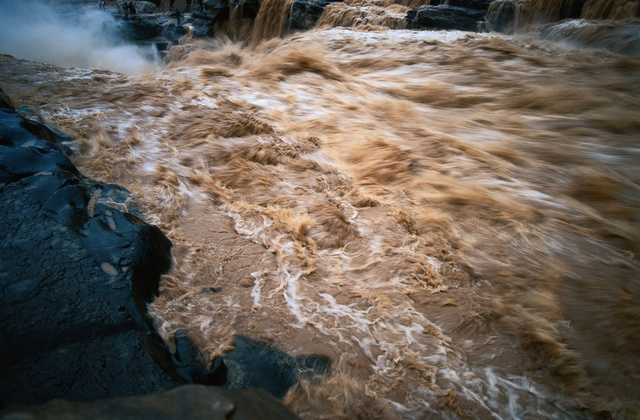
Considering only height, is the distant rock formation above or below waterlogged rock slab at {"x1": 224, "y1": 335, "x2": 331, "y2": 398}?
above

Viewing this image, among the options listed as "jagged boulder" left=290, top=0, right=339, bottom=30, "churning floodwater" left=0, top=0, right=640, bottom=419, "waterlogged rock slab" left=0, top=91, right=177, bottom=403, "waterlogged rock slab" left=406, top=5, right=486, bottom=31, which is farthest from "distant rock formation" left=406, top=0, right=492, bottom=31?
"waterlogged rock slab" left=0, top=91, right=177, bottom=403

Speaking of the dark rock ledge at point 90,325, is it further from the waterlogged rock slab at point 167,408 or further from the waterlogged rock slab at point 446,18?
the waterlogged rock slab at point 446,18

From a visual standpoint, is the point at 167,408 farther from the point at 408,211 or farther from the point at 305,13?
the point at 305,13

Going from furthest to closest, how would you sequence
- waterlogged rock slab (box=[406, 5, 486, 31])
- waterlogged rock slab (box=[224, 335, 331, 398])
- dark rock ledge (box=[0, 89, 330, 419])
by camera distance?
waterlogged rock slab (box=[406, 5, 486, 31]) < waterlogged rock slab (box=[224, 335, 331, 398]) < dark rock ledge (box=[0, 89, 330, 419])

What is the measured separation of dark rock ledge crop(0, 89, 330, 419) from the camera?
1.31 meters

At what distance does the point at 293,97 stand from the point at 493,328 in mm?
4357

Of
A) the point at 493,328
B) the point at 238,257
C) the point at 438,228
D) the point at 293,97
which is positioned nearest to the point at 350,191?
the point at 438,228

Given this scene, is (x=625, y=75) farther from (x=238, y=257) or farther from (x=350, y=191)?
(x=238, y=257)

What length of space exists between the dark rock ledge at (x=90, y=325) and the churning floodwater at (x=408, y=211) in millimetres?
160

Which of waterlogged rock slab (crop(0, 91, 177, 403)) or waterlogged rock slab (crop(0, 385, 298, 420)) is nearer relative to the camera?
waterlogged rock slab (crop(0, 385, 298, 420))

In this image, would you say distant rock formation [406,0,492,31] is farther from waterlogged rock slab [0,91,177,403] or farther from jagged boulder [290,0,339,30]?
waterlogged rock slab [0,91,177,403]

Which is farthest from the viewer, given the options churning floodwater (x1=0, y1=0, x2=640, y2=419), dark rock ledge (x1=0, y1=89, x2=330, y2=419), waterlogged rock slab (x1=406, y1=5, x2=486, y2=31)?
waterlogged rock slab (x1=406, y1=5, x2=486, y2=31)

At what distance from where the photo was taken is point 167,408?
1.03 metres

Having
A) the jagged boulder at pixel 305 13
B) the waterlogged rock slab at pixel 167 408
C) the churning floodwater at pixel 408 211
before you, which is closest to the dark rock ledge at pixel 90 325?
the waterlogged rock slab at pixel 167 408
